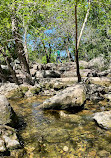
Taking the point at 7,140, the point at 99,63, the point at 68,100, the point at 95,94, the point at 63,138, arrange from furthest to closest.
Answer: the point at 99,63 → the point at 95,94 → the point at 68,100 → the point at 63,138 → the point at 7,140

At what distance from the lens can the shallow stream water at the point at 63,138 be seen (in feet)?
11.7

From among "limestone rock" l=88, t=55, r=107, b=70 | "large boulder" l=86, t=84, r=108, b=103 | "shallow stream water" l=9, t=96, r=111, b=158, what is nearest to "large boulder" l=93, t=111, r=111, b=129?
"shallow stream water" l=9, t=96, r=111, b=158

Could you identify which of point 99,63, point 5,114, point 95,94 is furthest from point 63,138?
point 99,63

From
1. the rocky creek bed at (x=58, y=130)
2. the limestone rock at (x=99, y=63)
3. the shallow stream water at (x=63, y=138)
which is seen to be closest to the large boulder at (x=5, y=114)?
the rocky creek bed at (x=58, y=130)

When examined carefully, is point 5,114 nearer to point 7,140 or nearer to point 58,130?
point 7,140

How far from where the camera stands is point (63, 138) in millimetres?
4262

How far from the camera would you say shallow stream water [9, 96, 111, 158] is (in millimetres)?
3572

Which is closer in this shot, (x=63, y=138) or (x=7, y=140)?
(x=7, y=140)

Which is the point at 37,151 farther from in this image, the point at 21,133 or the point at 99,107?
the point at 99,107

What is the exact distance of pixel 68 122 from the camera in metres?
5.39

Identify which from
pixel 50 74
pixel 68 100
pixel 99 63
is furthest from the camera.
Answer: pixel 99 63

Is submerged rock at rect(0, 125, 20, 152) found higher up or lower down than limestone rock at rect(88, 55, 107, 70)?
higher up

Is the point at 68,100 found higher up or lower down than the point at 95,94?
higher up

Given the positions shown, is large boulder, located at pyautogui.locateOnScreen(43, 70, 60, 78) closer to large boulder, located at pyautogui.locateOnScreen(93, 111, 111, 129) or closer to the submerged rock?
Result: large boulder, located at pyautogui.locateOnScreen(93, 111, 111, 129)
